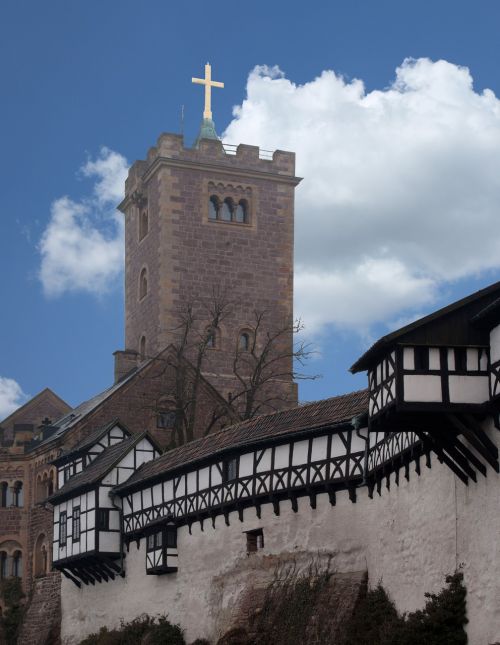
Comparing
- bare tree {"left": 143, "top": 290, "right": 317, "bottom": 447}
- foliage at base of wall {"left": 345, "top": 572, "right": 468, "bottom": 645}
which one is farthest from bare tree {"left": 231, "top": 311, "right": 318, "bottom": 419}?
foliage at base of wall {"left": 345, "top": 572, "right": 468, "bottom": 645}

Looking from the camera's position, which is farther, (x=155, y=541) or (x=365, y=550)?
(x=155, y=541)

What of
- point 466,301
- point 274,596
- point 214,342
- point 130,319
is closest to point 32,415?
point 130,319

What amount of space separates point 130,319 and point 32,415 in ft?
29.4

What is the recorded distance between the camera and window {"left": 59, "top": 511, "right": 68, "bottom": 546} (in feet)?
170

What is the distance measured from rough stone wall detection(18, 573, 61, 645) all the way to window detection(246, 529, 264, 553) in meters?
16.9

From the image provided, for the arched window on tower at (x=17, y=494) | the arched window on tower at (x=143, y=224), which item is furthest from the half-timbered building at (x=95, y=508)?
the arched window on tower at (x=143, y=224)

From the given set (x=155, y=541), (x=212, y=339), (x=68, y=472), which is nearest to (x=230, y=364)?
(x=212, y=339)

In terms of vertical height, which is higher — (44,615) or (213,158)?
(213,158)

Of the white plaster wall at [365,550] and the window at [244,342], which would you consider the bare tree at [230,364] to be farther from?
the white plaster wall at [365,550]

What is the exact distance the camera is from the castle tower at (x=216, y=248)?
209 ft

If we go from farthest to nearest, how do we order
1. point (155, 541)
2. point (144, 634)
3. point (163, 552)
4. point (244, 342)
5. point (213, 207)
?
point (213, 207) → point (244, 342) → point (155, 541) → point (144, 634) → point (163, 552)

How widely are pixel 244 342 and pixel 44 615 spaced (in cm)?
1582

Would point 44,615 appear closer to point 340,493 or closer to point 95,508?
point 95,508

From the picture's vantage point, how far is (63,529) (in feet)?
172
